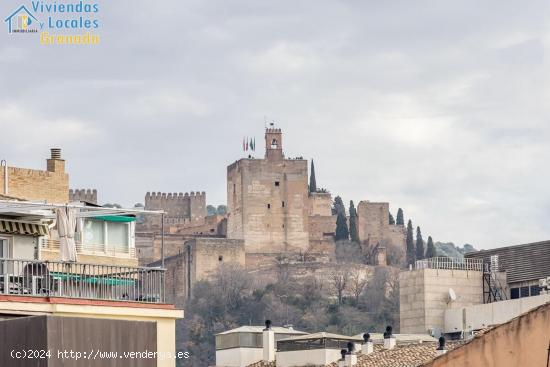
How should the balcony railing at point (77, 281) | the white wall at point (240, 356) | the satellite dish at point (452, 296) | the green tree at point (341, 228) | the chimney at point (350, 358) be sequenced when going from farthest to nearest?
→ the green tree at point (341, 228), the satellite dish at point (452, 296), the white wall at point (240, 356), the chimney at point (350, 358), the balcony railing at point (77, 281)

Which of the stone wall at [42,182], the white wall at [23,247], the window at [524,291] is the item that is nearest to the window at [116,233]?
the white wall at [23,247]

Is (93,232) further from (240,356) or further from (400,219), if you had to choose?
(400,219)

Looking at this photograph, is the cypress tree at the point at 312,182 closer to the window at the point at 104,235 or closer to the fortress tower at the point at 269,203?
the fortress tower at the point at 269,203

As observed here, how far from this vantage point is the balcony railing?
22.3 meters

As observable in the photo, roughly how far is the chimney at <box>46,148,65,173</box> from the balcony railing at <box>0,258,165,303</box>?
2913 centimetres

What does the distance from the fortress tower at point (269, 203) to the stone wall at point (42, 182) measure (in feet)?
404

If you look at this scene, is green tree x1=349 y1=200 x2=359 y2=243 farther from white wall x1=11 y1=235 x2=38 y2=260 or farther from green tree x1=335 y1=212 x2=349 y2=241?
white wall x1=11 y1=235 x2=38 y2=260

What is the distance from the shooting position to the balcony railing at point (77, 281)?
22328mm

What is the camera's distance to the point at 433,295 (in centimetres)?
7169

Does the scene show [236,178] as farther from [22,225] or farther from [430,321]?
[22,225]

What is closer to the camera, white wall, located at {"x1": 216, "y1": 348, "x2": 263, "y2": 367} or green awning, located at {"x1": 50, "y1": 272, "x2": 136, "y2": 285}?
green awning, located at {"x1": 50, "y1": 272, "x2": 136, "y2": 285}

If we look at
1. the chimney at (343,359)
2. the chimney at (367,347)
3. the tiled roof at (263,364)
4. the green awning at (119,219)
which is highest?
the green awning at (119,219)

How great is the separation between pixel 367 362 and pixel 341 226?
142433 mm

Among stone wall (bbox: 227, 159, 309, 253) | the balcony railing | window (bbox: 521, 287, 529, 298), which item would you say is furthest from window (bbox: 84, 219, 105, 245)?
stone wall (bbox: 227, 159, 309, 253)
